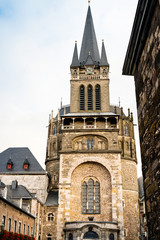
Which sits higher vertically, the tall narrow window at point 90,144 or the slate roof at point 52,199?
the tall narrow window at point 90,144

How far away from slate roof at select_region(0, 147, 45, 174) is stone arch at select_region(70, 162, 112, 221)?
5.45 meters

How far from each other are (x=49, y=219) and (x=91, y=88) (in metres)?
19.2

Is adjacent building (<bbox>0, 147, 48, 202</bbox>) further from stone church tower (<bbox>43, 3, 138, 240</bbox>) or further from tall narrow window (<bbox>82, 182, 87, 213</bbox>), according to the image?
tall narrow window (<bbox>82, 182, 87, 213</bbox>)

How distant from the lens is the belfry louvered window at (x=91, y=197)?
3114 cm

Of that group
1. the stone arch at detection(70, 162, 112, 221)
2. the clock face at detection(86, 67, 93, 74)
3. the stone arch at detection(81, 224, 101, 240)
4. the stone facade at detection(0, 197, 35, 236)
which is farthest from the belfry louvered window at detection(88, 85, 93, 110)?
the stone facade at detection(0, 197, 35, 236)

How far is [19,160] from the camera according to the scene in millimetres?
38281

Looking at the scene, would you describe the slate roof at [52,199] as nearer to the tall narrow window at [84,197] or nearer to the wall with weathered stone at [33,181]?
the wall with weathered stone at [33,181]

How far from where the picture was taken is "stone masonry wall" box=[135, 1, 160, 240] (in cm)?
609

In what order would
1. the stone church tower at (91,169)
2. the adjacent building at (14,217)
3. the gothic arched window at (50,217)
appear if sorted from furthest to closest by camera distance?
the gothic arched window at (50,217)
the stone church tower at (91,169)
the adjacent building at (14,217)

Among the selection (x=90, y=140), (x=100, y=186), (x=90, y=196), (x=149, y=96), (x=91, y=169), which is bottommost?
(x=149, y=96)

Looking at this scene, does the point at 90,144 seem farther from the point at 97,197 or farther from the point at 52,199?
the point at 52,199

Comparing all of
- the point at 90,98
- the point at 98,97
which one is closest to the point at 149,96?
the point at 90,98

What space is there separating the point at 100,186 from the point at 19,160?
12673mm

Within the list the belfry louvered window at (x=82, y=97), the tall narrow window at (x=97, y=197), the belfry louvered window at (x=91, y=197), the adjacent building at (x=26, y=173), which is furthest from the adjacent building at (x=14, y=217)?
the belfry louvered window at (x=82, y=97)
